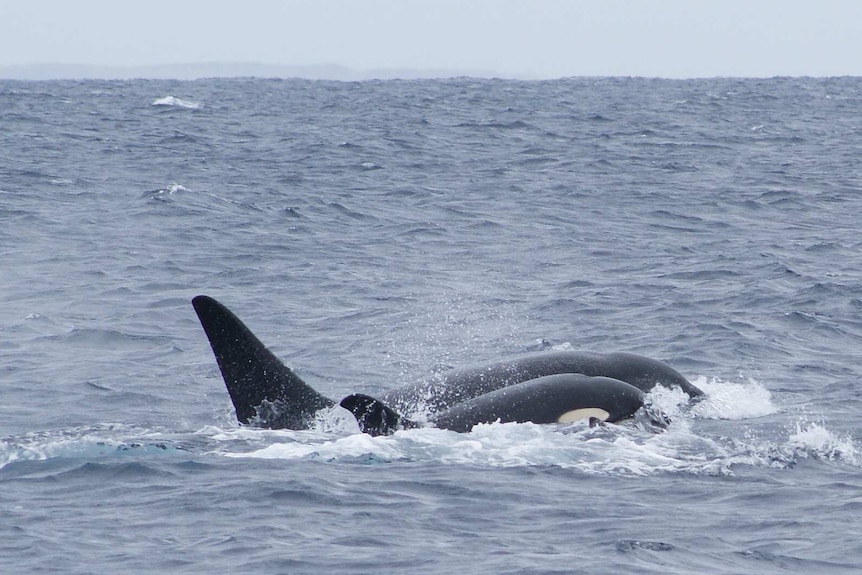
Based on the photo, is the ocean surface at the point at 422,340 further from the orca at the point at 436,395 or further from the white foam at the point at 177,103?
the white foam at the point at 177,103

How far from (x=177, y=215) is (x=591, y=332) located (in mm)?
12105

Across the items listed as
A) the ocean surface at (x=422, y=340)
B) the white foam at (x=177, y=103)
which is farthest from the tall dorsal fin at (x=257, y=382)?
the white foam at (x=177, y=103)

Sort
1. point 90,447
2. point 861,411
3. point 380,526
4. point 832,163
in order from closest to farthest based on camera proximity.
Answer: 1. point 380,526
2. point 90,447
3. point 861,411
4. point 832,163

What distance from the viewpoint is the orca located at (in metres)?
12.7

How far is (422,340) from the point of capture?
1809 centimetres

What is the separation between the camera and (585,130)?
163ft

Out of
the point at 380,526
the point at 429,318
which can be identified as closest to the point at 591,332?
the point at 429,318

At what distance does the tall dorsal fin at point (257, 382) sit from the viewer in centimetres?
1280

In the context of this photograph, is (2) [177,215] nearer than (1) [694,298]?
No

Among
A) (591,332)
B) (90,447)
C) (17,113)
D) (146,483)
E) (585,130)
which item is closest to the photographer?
(146,483)

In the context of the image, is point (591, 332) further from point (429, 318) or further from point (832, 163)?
point (832, 163)

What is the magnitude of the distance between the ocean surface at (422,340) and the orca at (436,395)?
0.33m

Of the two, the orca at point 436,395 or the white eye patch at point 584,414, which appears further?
the white eye patch at point 584,414

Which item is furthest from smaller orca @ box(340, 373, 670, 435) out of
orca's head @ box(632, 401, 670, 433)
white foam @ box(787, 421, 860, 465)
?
white foam @ box(787, 421, 860, 465)
